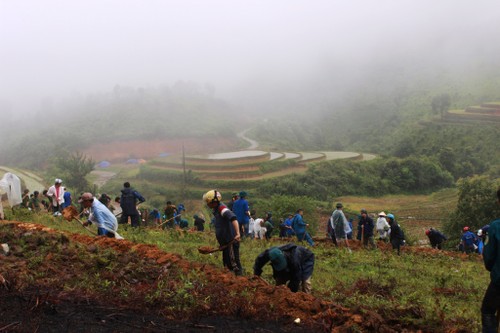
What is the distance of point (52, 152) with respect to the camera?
71.0 m

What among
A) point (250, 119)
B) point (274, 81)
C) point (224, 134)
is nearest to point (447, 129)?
point (224, 134)

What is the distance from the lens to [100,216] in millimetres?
9023

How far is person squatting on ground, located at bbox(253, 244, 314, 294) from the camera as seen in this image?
21.1ft

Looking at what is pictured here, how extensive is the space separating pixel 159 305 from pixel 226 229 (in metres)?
1.77

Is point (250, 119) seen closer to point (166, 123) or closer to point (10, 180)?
point (166, 123)

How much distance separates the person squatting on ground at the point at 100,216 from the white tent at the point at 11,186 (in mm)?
4237

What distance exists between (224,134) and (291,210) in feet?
176

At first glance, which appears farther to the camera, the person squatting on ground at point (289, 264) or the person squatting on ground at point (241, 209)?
the person squatting on ground at point (241, 209)

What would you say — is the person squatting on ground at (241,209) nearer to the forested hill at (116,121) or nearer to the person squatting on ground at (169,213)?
the person squatting on ground at (169,213)

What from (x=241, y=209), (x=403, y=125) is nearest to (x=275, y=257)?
(x=241, y=209)

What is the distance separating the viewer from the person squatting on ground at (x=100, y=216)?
8594 millimetres

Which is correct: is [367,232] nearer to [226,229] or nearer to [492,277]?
[226,229]

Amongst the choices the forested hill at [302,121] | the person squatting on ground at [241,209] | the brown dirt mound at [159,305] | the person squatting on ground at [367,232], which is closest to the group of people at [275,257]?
the brown dirt mound at [159,305]

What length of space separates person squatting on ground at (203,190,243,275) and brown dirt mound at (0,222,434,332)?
1.45 ft
